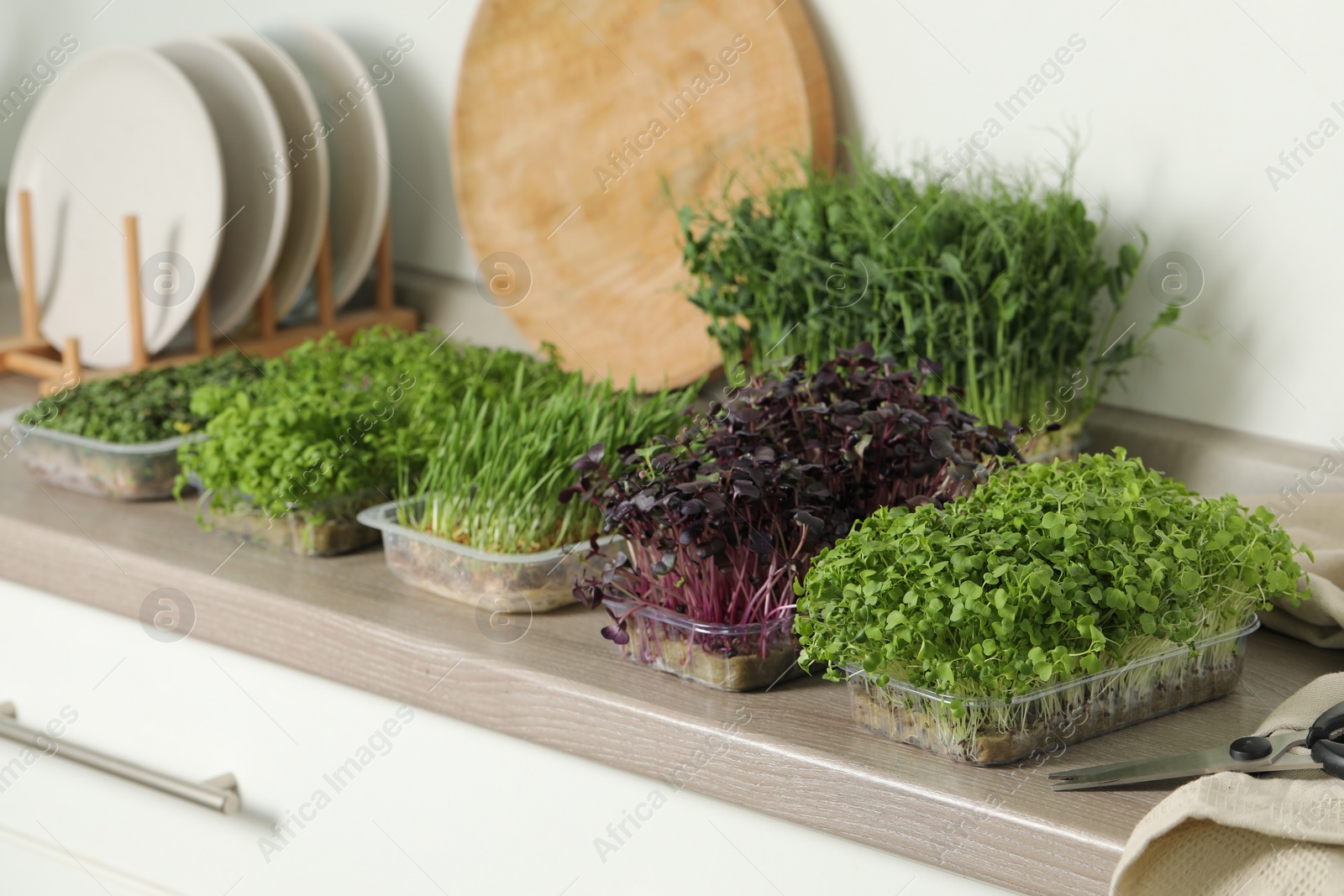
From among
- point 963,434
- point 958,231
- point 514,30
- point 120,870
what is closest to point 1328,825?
point 963,434

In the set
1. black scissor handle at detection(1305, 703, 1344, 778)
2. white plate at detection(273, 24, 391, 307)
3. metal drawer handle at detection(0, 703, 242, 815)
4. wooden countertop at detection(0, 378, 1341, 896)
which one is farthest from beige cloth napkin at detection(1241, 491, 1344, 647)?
white plate at detection(273, 24, 391, 307)

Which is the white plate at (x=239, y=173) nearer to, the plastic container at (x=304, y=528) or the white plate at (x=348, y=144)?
the white plate at (x=348, y=144)

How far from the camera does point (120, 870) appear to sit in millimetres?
1145

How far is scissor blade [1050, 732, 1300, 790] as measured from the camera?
718mm

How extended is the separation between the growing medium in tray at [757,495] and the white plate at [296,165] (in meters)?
0.81

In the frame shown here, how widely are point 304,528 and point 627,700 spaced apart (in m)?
0.41

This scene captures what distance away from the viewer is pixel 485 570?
1.02 metres

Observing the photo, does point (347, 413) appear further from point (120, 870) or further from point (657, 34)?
point (657, 34)

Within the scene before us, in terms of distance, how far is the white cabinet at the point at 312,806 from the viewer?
→ 0.84 metres

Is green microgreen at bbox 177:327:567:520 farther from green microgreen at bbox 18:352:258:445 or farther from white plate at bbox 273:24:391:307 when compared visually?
white plate at bbox 273:24:391:307

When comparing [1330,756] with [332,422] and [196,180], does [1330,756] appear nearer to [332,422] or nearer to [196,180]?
[332,422]

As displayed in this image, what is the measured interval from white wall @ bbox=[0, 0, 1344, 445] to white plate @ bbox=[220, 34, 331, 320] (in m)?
0.65

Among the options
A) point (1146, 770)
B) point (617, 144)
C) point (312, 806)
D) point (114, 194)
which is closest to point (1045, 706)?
point (1146, 770)

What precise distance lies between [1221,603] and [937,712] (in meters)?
0.21
